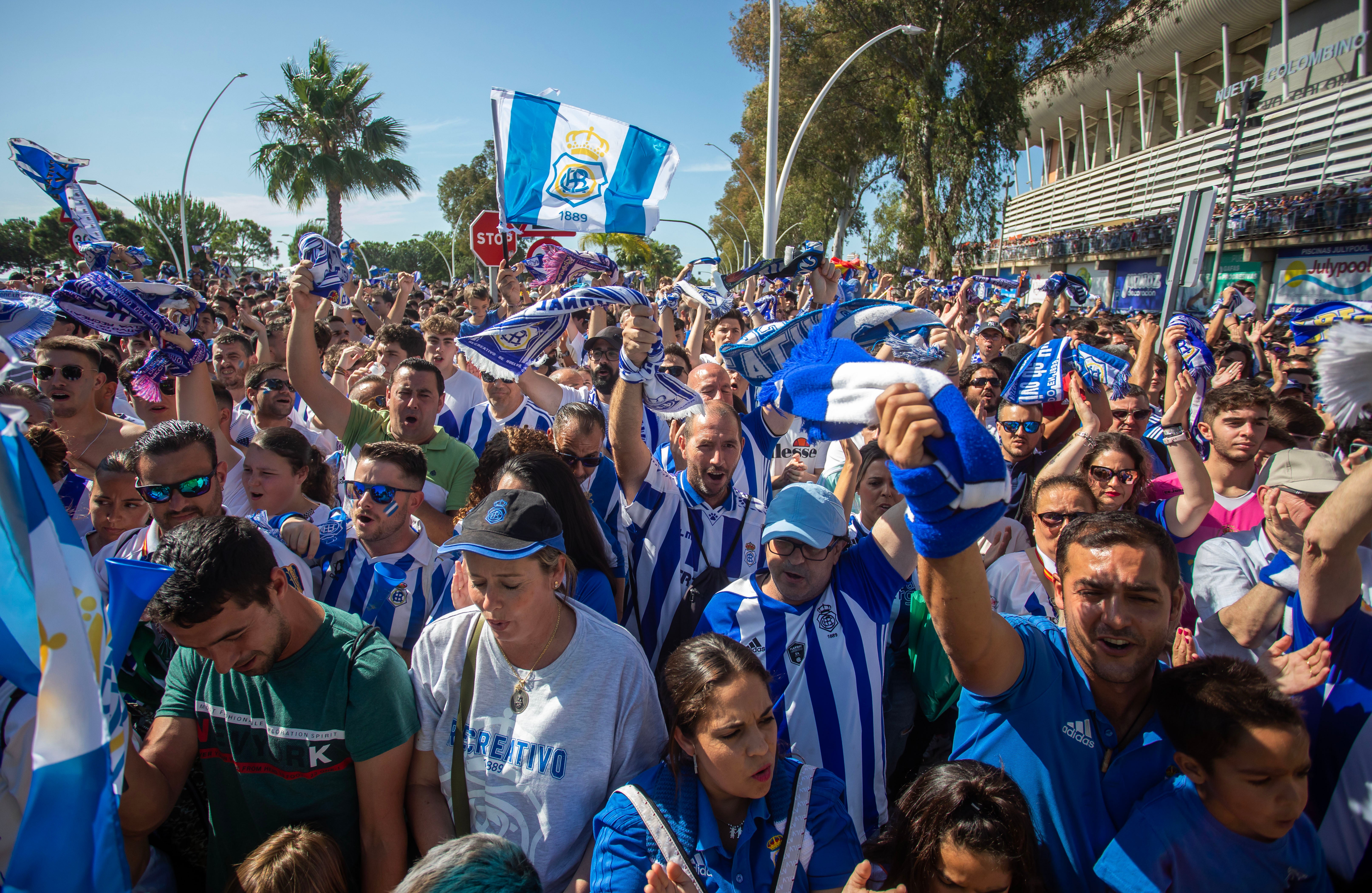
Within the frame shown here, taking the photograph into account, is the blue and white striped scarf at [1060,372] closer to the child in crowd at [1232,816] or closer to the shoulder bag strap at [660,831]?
the child in crowd at [1232,816]

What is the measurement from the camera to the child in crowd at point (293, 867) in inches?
73.1

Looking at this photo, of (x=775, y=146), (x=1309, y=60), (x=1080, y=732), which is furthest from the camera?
(x=1309, y=60)

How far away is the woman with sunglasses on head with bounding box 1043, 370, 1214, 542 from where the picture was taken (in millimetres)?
3344

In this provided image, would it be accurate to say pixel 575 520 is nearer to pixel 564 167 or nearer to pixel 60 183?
pixel 564 167

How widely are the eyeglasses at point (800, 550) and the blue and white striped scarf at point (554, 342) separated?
3.67 ft

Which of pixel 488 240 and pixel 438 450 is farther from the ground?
A: pixel 488 240

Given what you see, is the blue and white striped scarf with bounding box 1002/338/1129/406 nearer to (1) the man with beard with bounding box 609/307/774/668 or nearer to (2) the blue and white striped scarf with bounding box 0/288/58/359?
(1) the man with beard with bounding box 609/307/774/668

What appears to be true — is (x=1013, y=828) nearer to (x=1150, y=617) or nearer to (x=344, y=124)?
(x=1150, y=617)

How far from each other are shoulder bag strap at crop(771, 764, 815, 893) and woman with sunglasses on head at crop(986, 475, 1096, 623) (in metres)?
1.26

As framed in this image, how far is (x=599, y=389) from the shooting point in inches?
209

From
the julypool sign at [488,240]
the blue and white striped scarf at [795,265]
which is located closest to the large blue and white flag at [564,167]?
the blue and white striped scarf at [795,265]

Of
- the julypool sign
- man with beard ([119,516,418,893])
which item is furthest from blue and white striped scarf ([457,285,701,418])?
the julypool sign

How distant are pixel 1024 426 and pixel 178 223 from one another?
56199 millimetres

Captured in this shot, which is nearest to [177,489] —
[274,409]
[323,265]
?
[323,265]
